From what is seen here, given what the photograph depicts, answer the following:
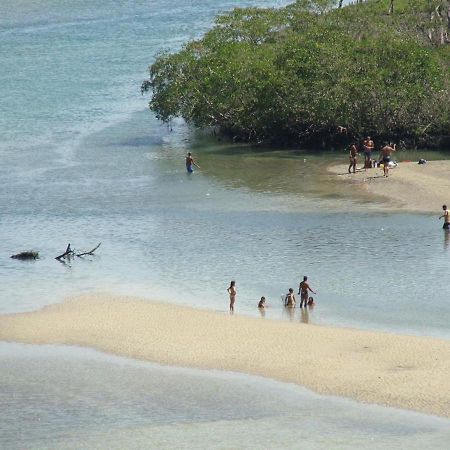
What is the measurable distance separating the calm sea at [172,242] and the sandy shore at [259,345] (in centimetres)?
93

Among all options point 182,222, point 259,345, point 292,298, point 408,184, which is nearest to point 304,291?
point 292,298

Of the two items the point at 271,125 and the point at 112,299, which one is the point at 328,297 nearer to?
the point at 112,299

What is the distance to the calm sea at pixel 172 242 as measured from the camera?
32344 millimetres

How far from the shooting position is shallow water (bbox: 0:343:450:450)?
29.9m

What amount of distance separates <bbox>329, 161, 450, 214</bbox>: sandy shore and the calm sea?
1242 mm

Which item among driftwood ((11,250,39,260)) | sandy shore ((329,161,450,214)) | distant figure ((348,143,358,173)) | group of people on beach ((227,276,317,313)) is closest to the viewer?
group of people on beach ((227,276,317,313))

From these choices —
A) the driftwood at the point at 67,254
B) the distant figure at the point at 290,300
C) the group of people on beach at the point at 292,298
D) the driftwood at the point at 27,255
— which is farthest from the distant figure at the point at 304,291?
the driftwood at the point at 27,255

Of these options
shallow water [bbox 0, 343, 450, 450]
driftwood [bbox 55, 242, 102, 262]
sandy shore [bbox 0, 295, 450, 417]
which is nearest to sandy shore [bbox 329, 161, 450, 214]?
driftwood [bbox 55, 242, 102, 262]

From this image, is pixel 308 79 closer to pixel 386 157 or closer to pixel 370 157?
pixel 370 157

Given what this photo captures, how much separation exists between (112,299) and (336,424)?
43.7 ft

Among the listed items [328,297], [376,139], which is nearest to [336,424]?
[328,297]

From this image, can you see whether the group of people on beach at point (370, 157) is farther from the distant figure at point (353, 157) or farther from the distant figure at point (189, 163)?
the distant figure at point (189, 163)

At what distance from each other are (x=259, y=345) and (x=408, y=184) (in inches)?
913

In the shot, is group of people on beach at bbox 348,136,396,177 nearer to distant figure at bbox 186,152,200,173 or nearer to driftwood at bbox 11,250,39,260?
distant figure at bbox 186,152,200,173
